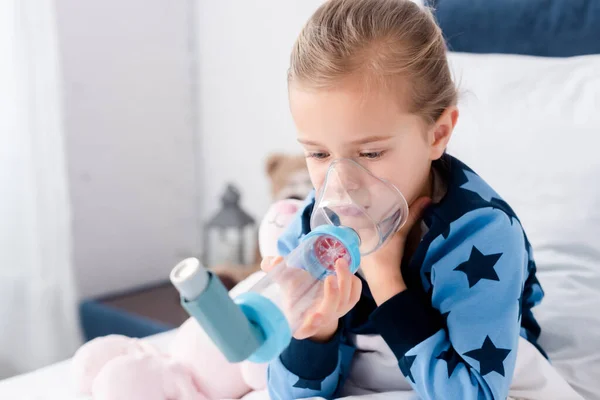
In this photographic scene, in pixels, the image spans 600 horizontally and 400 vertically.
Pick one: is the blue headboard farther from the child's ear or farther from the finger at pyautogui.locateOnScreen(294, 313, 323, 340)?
the finger at pyautogui.locateOnScreen(294, 313, 323, 340)

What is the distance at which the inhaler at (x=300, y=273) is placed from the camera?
0.57 meters

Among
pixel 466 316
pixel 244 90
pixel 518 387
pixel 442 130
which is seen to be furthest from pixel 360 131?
pixel 244 90

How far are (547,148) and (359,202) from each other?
0.51 m

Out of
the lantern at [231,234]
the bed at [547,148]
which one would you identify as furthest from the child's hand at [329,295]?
the lantern at [231,234]

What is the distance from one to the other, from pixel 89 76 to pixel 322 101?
1.48 meters

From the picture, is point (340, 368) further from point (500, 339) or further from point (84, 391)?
point (84, 391)

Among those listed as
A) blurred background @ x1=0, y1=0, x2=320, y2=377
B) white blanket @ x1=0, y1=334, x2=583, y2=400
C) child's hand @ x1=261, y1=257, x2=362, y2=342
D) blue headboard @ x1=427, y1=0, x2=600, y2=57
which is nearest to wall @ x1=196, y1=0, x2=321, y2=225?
blurred background @ x1=0, y1=0, x2=320, y2=377

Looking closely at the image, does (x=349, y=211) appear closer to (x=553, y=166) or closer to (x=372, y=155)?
(x=372, y=155)

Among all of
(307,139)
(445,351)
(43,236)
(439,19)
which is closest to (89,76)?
(43,236)

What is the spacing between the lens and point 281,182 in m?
1.90

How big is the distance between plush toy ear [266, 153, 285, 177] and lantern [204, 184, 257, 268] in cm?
15

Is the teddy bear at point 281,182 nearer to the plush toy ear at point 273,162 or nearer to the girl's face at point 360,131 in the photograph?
the plush toy ear at point 273,162

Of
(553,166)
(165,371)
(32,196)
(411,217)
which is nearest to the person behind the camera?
(411,217)

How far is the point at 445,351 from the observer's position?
2.89 feet
